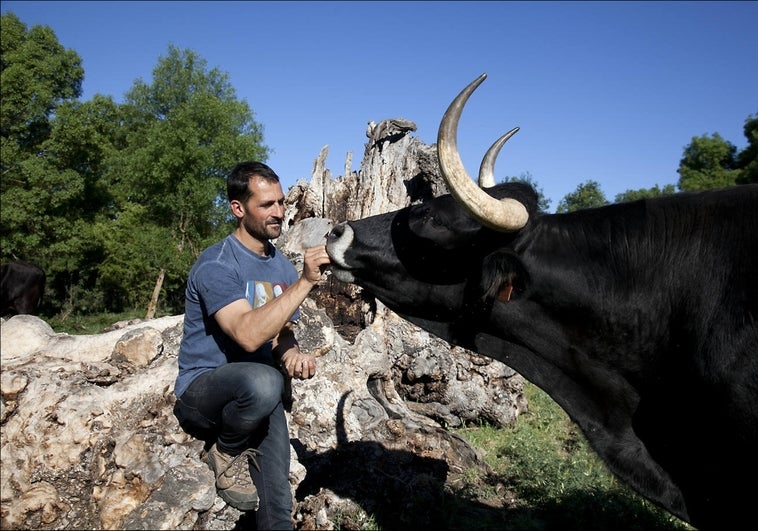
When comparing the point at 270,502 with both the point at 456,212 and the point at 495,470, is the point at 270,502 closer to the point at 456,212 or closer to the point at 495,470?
the point at 456,212

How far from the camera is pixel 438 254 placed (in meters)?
3.68

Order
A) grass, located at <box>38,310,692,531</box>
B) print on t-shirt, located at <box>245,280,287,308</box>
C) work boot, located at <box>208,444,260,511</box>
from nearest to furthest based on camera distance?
work boot, located at <box>208,444,260,511</box>
print on t-shirt, located at <box>245,280,287,308</box>
grass, located at <box>38,310,692,531</box>

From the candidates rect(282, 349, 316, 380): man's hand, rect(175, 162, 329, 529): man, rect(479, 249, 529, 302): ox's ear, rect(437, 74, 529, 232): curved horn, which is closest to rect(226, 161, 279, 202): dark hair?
rect(175, 162, 329, 529): man

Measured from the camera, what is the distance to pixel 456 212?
141 inches

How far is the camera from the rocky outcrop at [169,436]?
153 inches

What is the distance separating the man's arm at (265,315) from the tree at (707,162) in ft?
171

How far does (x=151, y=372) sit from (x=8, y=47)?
29191 millimetres

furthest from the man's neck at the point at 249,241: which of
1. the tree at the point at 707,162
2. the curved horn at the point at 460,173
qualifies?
the tree at the point at 707,162

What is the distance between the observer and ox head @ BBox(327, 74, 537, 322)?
11.5 feet

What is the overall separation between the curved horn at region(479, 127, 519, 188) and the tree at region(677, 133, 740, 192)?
50.6 meters

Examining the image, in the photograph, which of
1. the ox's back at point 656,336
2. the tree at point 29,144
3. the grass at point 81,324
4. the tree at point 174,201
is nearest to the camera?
the ox's back at point 656,336

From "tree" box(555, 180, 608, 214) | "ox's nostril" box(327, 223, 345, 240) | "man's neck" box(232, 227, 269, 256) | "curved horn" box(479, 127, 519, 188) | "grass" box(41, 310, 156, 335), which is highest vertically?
"tree" box(555, 180, 608, 214)

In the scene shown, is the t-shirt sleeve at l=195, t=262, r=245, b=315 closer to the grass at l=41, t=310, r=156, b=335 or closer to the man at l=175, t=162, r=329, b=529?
the man at l=175, t=162, r=329, b=529

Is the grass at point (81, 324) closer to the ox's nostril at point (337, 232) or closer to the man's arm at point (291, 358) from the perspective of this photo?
the man's arm at point (291, 358)
